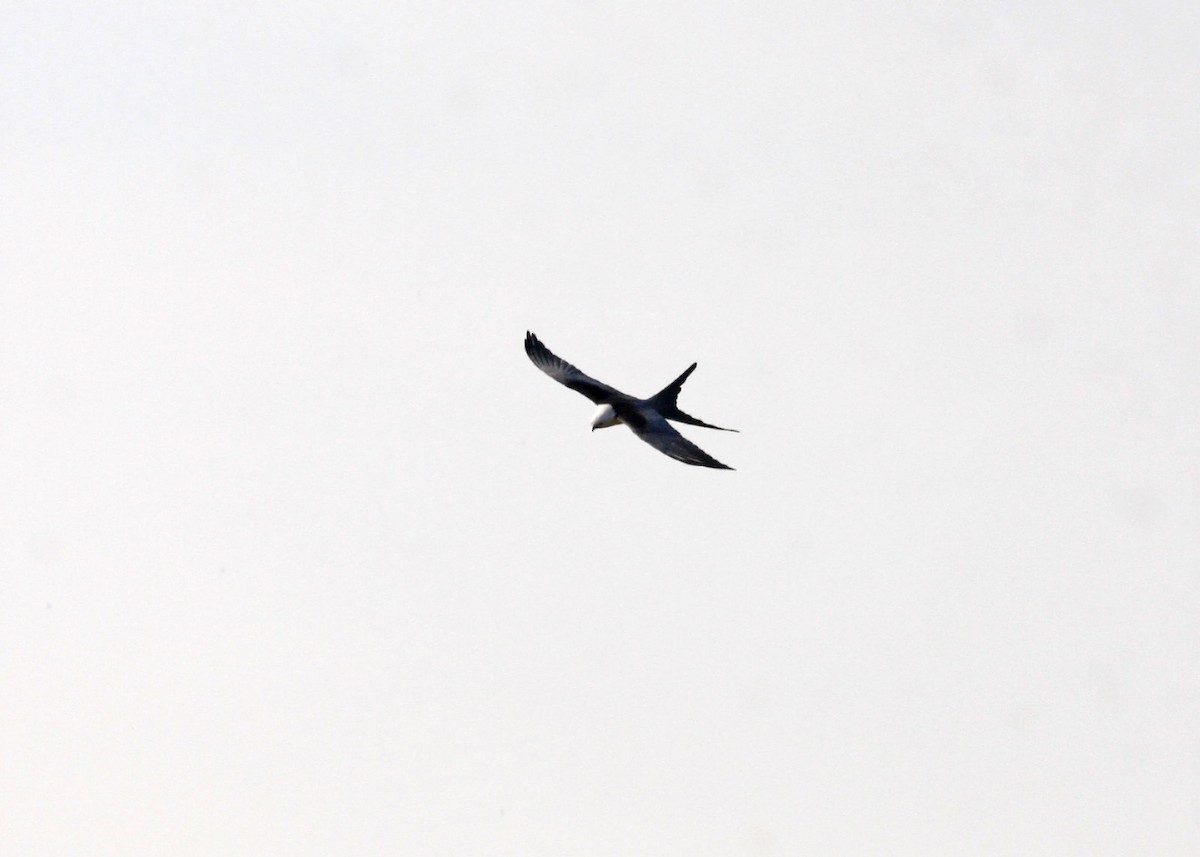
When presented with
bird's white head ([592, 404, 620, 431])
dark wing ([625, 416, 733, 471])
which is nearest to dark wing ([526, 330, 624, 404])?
bird's white head ([592, 404, 620, 431])

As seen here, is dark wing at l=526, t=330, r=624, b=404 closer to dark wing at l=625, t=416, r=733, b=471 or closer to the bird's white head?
the bird's white head

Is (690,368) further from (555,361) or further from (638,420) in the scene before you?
(555,361)

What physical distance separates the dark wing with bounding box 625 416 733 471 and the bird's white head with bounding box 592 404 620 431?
0.86 meters

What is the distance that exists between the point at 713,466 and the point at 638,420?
5761mm

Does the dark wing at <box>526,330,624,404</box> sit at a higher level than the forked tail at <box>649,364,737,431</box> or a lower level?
higher

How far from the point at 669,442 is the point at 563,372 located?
12909 millimetres

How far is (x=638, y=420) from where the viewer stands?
5688cm

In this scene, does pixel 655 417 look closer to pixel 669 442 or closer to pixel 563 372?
pixel 669 442

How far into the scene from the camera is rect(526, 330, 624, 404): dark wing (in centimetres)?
6284

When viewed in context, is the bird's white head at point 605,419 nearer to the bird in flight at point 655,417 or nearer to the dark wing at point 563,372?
the bird in flight at point 655,417

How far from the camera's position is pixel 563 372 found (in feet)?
220

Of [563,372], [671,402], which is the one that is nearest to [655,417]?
[671,402]

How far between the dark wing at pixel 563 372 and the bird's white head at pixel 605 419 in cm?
297

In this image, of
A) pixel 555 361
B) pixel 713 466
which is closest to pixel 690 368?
pixel 713 466
